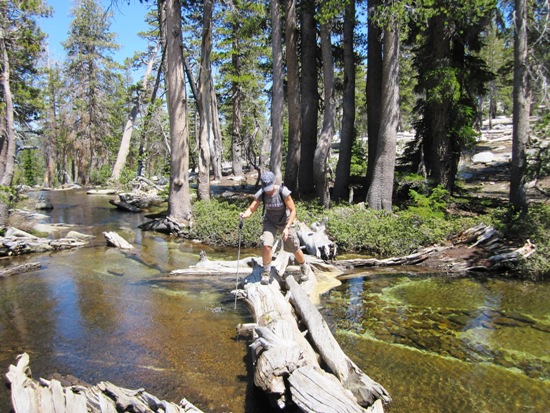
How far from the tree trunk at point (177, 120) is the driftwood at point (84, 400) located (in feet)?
38.0

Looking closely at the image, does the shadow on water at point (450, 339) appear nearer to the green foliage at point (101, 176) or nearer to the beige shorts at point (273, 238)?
the beige shorts at point (273, 238)

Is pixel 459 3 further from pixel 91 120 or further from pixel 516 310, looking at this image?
pixel 91 120

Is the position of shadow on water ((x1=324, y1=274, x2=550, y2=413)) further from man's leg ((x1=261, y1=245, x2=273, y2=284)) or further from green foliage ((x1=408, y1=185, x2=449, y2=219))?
green foliage ((x1=408, y1=185, x2=449, y2=219))

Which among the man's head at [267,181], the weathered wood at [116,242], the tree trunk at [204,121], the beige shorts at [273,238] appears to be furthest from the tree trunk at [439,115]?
the weathered wood at [116,242]

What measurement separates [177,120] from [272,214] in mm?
9541

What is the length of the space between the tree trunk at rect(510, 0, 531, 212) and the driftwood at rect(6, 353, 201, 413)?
40.3 ft

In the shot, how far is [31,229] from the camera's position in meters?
14.3

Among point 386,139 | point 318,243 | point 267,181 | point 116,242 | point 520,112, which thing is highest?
point 520,112

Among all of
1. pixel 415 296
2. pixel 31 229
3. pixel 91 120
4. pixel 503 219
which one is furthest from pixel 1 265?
pixel 91 120

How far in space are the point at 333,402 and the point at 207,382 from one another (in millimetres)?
1878

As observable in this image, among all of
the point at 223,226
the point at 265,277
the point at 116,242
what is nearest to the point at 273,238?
the point at 265,277

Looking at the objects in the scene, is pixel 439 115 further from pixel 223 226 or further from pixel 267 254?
pixel 267 254

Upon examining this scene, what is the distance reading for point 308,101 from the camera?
1869cm

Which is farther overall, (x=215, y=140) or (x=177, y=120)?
(x=215, y=140)
